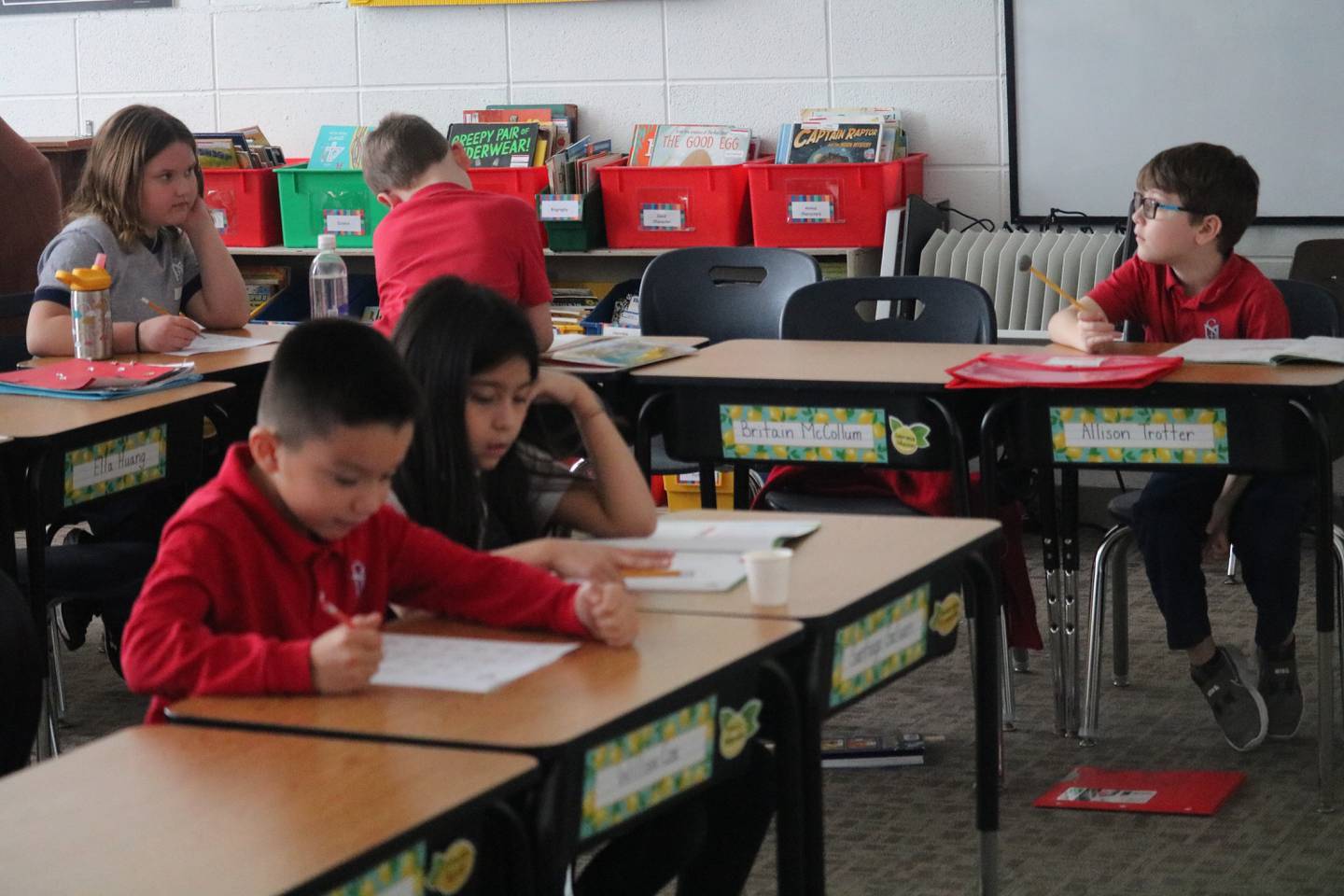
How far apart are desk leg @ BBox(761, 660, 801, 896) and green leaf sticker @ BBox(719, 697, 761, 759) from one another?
0.02 metres

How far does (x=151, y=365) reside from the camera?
351 centimetres

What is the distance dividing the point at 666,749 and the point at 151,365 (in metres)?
2.11

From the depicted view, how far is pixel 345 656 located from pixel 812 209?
3.57 m

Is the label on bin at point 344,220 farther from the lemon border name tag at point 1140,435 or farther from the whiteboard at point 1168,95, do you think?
the lemon border name tag at point 1140,435

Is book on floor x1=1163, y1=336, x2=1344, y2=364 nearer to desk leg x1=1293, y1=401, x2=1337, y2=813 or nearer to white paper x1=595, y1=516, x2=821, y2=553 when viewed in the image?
desk leg x1=1293, y1=401, x2=1337, y2=813

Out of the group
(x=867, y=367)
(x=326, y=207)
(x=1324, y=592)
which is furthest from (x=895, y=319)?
(x=326, y=207)

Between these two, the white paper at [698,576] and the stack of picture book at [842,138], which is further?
the stack of picture book at [842,138]

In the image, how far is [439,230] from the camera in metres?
3.77

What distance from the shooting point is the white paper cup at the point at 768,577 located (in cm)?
195

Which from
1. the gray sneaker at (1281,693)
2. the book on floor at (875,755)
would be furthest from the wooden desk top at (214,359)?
the gray sneaker at (1281,693)

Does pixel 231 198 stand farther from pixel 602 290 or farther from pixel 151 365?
pixel 151 365

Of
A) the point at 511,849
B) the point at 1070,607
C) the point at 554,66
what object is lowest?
the point at 1070,607

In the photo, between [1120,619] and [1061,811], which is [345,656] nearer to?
[1061,811]

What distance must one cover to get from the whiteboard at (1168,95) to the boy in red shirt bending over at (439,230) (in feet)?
6.23
